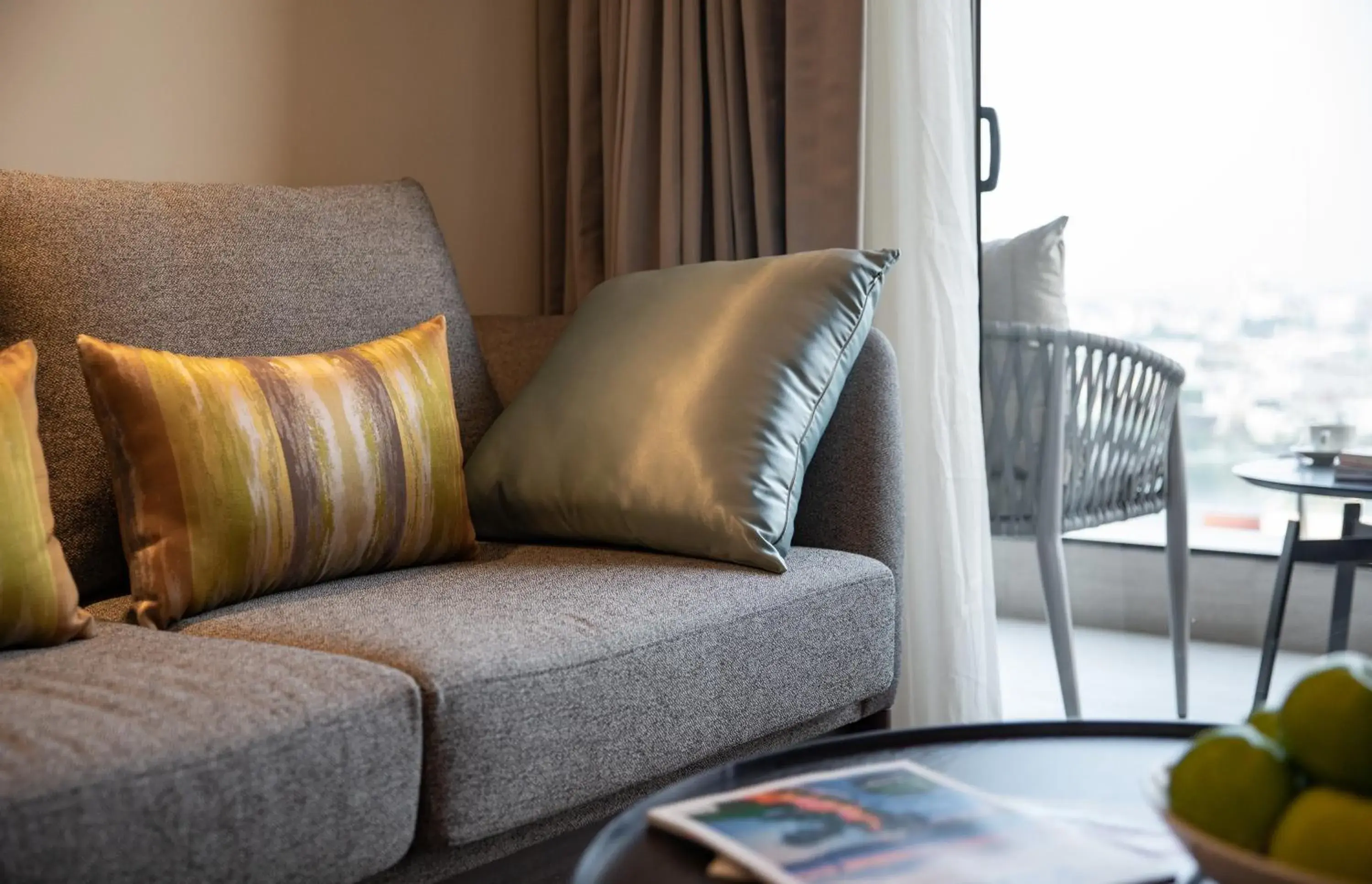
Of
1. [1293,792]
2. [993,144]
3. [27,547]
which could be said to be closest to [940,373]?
[993,144]

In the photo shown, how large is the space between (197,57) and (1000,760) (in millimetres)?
1879

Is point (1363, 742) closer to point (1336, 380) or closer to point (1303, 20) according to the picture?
point (1336, 380)

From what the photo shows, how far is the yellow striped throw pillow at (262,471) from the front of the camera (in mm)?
1507

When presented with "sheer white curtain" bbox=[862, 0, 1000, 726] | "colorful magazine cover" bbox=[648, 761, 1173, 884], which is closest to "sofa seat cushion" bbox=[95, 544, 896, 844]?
"colorful magazine cover" bbox=[648, 761, 1173, 884]

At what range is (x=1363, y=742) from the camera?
71 centimetres

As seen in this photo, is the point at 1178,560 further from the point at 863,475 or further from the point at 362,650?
the point at 362,650

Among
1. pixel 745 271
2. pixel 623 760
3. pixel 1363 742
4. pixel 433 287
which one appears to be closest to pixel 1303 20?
pixel 745 271

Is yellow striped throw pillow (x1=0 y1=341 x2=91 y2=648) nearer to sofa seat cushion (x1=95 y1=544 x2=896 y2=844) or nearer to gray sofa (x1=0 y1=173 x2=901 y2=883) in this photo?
gray sofa (x1=0 y1=173 x2=901 y2=883)

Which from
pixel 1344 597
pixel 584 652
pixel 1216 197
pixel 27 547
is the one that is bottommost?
pixel 1344 597

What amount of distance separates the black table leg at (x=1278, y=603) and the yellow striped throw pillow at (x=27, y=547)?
179 cm

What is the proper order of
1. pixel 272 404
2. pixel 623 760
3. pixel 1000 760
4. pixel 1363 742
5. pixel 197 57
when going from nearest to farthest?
1. pixel 1363 742
2. pixel 1000 760
3. pixel 623 760
4. pixel 272 404
5. pixel 197 57

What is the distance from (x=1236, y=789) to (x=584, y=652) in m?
0.77

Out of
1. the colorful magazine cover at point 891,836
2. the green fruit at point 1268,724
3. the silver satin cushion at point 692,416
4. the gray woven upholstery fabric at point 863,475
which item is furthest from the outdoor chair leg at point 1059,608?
the green fruit at point 1268,724

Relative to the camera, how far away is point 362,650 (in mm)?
1336
